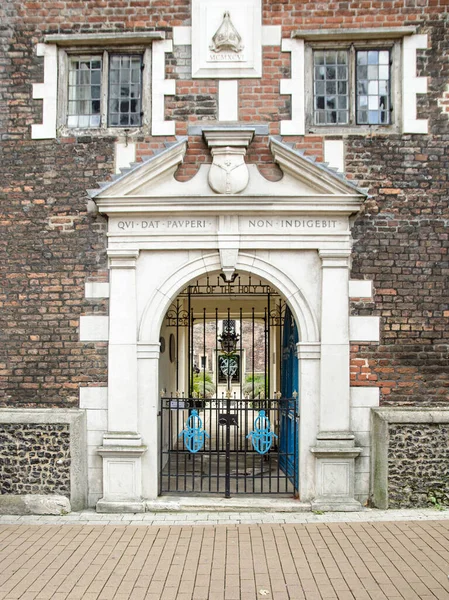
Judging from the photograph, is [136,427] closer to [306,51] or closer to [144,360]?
[144,360]

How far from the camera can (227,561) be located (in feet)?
18.6

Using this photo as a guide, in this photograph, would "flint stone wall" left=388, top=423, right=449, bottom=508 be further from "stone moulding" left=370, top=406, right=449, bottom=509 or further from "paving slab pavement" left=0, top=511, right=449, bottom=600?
"paving slab pavement" left=0, top=511, right=449, bottom=600

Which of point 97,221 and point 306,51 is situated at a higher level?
point 306,51

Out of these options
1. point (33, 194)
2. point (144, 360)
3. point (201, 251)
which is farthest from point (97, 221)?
point (144, 360)

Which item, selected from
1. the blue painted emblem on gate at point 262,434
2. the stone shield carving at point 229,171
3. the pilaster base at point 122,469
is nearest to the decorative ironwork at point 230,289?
the stone shield carving at point 229,171

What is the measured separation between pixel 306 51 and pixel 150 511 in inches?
234

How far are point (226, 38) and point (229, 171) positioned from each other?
5.45ft

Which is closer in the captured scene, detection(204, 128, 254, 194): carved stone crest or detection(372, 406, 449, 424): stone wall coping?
detection(372, 406, 449, 424): stone wall coping

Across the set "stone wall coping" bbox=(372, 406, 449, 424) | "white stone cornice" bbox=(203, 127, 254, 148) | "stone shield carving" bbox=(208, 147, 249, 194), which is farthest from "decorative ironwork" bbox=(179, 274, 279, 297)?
"stone wall coping" bbox=(372, 406, 449, 424)

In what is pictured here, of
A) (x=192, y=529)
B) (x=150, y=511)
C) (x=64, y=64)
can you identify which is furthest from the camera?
(x=64, y=64)

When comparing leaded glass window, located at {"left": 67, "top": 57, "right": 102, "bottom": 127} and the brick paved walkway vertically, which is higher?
leaded glass window, located at {"left": 67, "top": 57, "right": 102, "bottom": 127}

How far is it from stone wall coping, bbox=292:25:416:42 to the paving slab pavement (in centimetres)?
575

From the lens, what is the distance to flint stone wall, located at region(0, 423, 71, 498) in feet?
23.8

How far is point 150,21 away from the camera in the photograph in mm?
7590
